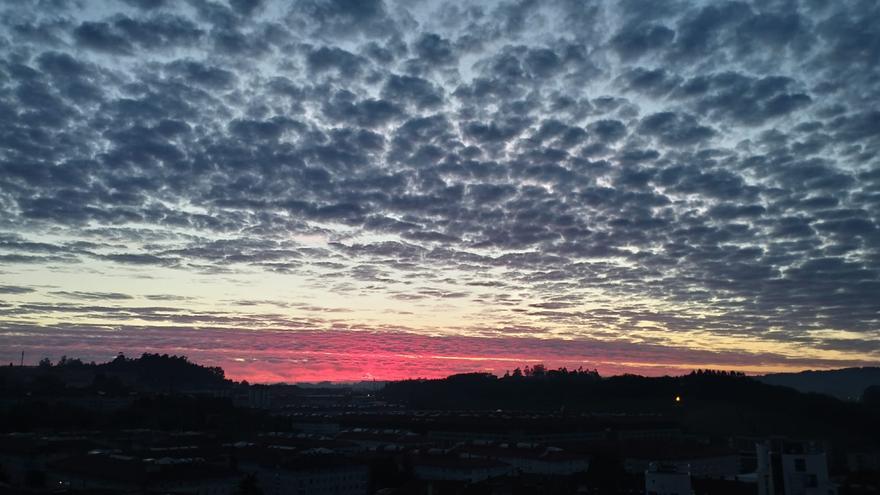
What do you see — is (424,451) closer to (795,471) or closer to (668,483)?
(668,483)

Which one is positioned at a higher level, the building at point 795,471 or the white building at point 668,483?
the building at point 795,471

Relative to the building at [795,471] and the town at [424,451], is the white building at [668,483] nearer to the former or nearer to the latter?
the town at [424,451]

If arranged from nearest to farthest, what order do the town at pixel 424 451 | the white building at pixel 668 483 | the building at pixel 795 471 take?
the building at pixel 795 471, the white building at pixel 668 483, the town at pixel 424 451

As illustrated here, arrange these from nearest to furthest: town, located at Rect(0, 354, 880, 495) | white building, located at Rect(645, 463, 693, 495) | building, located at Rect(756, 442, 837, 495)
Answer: building, located at Rect(756, 442, 837, 495) → white building, located at Rect(645, 463, 693, 495) → town, located at Rect(0, 354, 880, 495)

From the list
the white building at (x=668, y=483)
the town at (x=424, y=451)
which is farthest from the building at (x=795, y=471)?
the white building at (x=668, y=483)

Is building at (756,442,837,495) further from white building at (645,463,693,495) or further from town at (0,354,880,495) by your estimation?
white building at (645,463,693,495)

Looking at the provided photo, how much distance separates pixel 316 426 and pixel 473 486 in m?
94.4

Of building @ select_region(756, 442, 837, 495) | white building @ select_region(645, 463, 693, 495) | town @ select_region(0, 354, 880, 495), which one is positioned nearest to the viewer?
building @ select_region(756, 442, 837, 495)

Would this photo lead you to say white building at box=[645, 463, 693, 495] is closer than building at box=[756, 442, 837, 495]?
No

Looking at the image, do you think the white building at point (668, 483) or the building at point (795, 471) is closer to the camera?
the building at point (795, 471)

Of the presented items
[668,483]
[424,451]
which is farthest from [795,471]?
Result: [424,451]

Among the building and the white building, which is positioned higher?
the building

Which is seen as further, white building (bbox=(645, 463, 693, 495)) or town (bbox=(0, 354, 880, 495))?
town (bbox=(0, 354, 880, 495))

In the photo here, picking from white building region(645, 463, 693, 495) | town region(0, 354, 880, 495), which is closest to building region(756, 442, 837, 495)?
town region(0, 354, 880, 495)
